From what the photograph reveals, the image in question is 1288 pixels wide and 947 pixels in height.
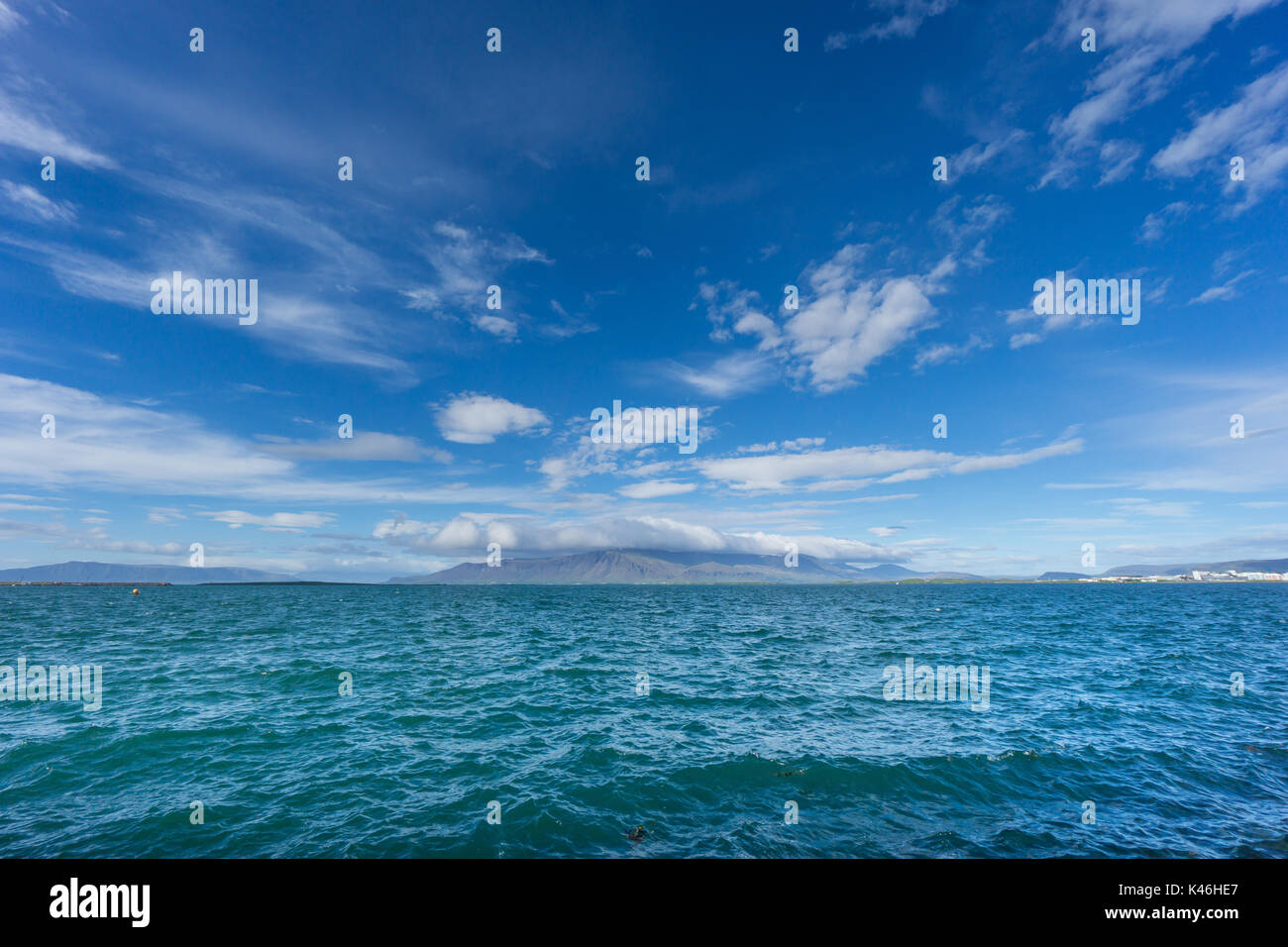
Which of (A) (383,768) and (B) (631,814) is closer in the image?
(B) (631,814)

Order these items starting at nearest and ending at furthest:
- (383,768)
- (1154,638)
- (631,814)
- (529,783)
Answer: (631,814) < (529,783) < (383,768) < (1154,638)

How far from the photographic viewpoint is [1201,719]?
2458cm

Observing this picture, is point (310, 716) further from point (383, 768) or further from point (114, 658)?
point (114, 658)

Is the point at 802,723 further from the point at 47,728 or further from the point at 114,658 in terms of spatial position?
the point at 114,658

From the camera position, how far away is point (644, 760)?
766 inches

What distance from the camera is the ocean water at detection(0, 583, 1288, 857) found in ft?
46.7

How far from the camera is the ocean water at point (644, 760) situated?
560 inches
